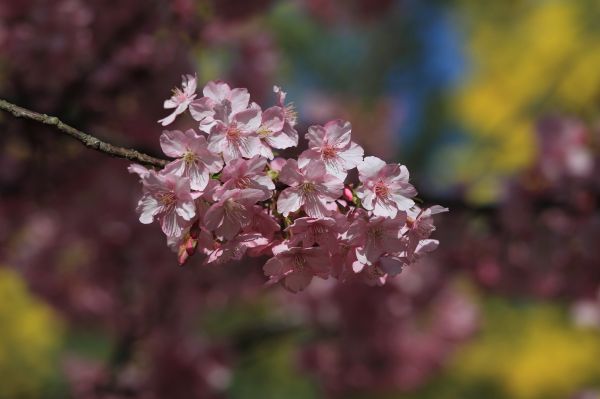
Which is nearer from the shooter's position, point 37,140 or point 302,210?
point 302,210

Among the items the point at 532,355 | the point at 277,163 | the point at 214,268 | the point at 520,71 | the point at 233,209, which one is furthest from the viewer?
the point at 520,71

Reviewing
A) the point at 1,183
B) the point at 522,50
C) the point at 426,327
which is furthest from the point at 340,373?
the point at 522,50

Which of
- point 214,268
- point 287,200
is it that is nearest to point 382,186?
point 287,200

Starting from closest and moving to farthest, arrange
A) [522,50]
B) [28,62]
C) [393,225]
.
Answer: [393,225]
[28,62]
[522,50]

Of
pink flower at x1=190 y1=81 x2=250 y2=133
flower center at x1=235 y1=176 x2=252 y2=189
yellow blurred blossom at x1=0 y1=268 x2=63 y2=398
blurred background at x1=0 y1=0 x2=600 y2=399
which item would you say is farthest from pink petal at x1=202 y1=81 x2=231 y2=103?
yellow blurred blossom at x1=0 y1=268 x2=63 y2=398

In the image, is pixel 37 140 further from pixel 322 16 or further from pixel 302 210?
pixel 322 16

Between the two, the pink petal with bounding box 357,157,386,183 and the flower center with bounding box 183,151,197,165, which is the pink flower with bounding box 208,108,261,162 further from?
the pink petal with bounding box 357,157,386,183

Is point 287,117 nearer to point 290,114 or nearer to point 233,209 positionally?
point 290,114
